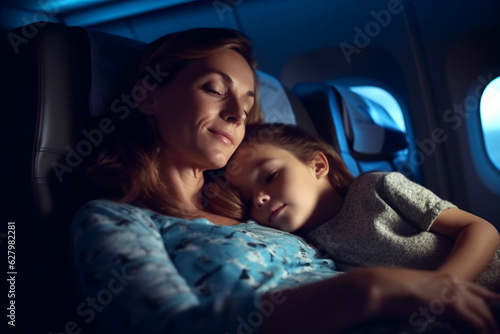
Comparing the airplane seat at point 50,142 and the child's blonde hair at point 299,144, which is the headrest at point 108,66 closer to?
the airplane seat at point 50,142

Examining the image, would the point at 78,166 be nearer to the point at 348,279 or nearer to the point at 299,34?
the point at 348,279

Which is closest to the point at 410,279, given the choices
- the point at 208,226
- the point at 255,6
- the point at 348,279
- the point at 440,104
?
the point at 348,279

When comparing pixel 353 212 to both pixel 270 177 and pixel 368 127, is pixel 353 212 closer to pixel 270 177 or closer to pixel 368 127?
pixel 270 177

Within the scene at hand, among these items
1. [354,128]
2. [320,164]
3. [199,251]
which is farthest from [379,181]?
[354,128]

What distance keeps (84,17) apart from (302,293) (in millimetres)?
3165

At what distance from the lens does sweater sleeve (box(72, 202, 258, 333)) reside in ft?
2.30

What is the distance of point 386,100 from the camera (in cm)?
317

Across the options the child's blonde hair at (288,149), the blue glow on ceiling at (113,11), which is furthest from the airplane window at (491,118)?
the blue glow on ceiling at (113,11)

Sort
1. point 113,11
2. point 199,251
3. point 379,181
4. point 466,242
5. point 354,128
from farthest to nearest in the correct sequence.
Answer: point 113,11, point 354,128, point 379,181, point 466,242, point 199,251

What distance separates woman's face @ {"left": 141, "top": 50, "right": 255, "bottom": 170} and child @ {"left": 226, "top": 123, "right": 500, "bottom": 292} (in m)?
0.17

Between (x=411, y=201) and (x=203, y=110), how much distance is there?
2.30 feet

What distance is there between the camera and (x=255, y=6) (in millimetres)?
2816

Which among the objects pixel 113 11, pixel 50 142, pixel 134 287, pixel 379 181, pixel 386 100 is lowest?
pixel 386 100

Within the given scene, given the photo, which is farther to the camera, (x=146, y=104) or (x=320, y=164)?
(x=320, y=164)
